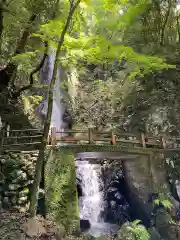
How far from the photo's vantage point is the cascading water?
14773 millimetres

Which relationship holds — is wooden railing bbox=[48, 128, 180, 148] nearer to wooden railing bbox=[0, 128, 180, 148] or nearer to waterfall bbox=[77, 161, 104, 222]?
wooden railing bbox=[0, 128, 180, 148]

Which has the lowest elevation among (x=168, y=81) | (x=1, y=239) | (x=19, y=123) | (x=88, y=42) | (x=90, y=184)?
(x=1, y=239)

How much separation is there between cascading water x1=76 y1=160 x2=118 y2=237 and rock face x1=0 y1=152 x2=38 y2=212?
5.81 meters

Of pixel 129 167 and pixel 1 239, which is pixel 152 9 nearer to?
pixel 129 167

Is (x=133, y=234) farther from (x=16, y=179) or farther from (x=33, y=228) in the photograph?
(x=16, y=179)

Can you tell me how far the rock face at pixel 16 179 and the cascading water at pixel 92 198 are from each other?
5813 mm

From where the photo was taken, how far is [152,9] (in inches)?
675

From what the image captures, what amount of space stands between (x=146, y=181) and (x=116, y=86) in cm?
1027

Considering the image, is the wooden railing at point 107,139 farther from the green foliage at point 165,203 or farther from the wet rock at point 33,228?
the wet rock at point 33,228

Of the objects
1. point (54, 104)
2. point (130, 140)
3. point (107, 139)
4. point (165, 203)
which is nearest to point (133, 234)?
point (165, 203)

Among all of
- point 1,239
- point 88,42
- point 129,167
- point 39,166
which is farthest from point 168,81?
point 1,239

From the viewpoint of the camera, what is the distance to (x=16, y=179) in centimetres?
995

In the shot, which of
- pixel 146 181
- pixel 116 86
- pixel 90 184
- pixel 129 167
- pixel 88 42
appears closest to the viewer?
pixel 88 42

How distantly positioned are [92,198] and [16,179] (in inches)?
321
